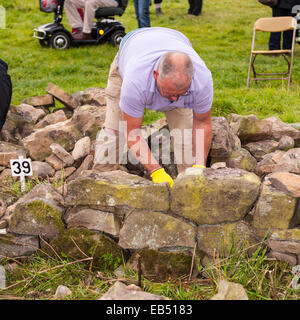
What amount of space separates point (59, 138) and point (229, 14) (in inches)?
359

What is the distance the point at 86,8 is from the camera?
7.71 metres

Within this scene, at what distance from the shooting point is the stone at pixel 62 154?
3.86 meters

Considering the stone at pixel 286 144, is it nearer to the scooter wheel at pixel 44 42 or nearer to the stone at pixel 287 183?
the stone at pixel 287 183

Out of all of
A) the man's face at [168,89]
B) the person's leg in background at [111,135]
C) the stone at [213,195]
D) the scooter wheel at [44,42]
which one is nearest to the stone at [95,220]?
the stone at [213,195]

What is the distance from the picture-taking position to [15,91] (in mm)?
6207

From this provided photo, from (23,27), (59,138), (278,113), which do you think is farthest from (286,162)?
(23,27)

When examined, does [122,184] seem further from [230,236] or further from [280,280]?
[280,280]

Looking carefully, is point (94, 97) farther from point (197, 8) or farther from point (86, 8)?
point (197, 8)

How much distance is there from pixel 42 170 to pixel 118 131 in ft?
2.68

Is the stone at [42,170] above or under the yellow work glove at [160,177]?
under

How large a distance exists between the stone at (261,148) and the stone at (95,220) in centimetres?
166

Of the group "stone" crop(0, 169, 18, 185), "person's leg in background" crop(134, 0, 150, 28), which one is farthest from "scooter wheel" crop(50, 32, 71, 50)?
"stone" crop(0, 169, 18, 185)

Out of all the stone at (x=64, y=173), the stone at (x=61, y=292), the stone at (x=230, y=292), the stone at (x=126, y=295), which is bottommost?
the stone at (x=61, y=292)

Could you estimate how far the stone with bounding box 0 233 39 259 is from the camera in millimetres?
3002
